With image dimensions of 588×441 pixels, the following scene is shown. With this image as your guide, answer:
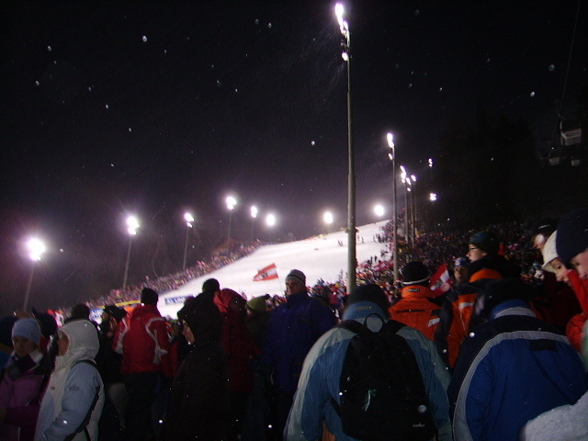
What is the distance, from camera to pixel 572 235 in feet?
5.67

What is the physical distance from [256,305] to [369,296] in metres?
3.43

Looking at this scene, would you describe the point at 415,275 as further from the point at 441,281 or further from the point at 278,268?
the point at 278,268

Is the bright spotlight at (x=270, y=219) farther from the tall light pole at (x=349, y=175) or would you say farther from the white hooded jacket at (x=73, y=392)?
the white hooded jacket at (x=73, y=392)

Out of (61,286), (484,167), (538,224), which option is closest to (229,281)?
(538,224)

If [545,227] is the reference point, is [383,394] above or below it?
below

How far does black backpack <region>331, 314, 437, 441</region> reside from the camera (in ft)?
6.24

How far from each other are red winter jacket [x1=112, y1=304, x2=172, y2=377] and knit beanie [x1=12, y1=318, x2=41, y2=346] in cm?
137

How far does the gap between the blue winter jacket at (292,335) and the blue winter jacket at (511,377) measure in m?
2.20

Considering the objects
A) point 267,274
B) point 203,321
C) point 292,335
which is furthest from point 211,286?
point 267,274

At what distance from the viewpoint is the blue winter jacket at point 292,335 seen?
159 inches

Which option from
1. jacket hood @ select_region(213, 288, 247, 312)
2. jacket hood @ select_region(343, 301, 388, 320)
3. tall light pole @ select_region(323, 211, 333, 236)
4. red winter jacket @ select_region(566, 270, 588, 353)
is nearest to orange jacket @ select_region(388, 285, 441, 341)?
jacket hood @ select_region(343, 301, 388, 320)

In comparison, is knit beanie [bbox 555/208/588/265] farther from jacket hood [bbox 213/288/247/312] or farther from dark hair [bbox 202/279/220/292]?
dark hair [bbox 202/279/220/292]

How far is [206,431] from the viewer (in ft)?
9.01

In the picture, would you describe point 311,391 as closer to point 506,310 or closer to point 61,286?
point 506,310
